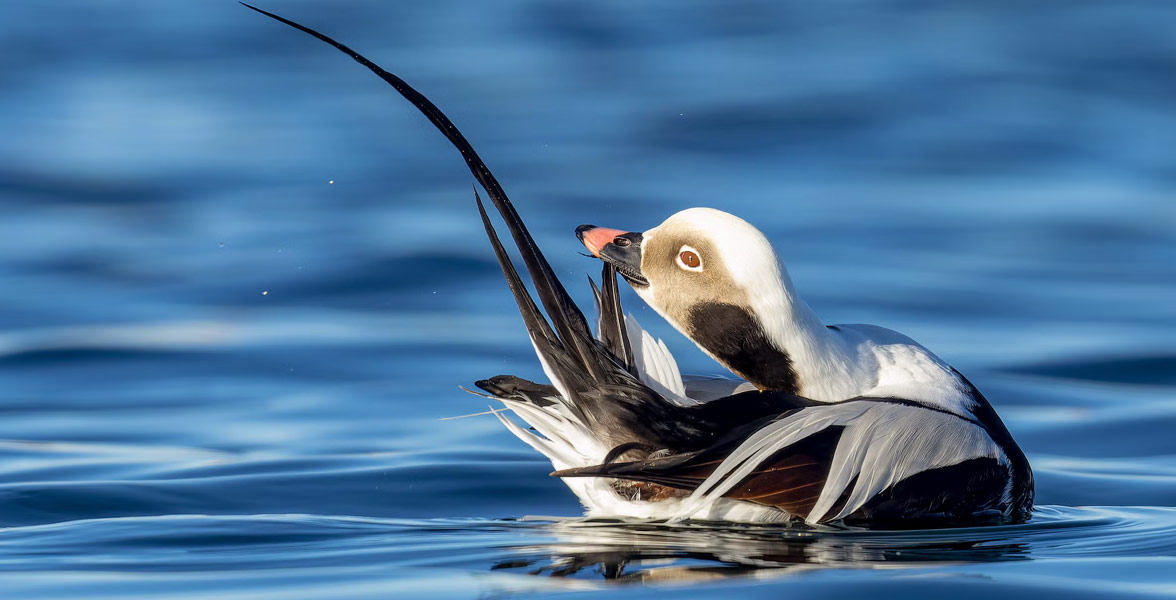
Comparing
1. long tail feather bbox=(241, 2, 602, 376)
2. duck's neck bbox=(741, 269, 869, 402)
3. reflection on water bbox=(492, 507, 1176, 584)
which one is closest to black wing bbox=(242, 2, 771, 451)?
long tail feather bbox=(241, 2, 602, 376)

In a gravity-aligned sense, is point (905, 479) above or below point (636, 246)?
below

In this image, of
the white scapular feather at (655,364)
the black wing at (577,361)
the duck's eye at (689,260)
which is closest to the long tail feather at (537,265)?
the black wing at (577,361)

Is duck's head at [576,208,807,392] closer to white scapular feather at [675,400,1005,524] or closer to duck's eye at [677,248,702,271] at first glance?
duck's eye at [677,248,702,271]

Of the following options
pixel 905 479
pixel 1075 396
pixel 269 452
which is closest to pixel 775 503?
pixel 905 479

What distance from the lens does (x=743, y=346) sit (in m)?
3.67

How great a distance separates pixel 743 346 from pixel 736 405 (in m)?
0.30

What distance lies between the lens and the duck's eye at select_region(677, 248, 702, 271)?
368 cm

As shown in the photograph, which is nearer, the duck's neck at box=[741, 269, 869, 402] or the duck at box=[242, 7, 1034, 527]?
the duck at box=[242, 7, 1034, 527]

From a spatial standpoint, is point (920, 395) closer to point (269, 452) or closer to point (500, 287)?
point (269, 452)

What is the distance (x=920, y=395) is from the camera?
3.68 metres

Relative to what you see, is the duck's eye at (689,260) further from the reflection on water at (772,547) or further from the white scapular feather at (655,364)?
the reflection on water at (772,547)

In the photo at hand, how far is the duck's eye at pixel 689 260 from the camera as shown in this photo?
3680 mm

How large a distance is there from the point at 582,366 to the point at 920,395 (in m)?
0.82

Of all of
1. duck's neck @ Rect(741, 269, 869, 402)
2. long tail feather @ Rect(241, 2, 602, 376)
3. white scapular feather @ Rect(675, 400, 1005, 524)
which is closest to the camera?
white scapular feather @ Rect(675, 400, 1005, 524)
